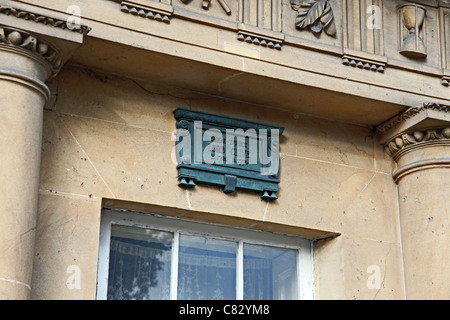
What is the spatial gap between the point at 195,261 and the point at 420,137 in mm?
2039

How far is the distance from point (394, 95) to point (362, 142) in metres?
0.52

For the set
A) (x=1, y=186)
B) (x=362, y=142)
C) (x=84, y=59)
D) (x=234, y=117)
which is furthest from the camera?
(x=362, y=142)

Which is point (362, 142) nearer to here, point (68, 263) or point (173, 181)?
point (173, 181)

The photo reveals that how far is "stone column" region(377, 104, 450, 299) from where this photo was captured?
7.24 metres

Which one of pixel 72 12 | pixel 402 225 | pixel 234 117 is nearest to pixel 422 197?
pixel 402 225

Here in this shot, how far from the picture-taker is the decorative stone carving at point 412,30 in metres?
7.70

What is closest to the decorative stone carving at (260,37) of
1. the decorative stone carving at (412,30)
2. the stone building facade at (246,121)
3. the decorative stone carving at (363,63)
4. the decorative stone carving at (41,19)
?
the stone building facade at (246,121)

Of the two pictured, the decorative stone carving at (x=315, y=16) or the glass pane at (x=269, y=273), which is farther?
the decorative stone carving at (x=315, y=16)

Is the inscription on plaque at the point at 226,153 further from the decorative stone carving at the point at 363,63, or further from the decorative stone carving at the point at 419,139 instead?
the decorative stone carving at the point at 419,139

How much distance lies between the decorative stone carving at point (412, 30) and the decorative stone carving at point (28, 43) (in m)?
2.84

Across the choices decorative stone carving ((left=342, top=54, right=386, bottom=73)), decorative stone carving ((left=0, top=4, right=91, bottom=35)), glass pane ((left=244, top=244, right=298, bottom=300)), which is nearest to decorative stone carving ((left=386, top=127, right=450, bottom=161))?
decorative stone carving ((left=342, top=54, right=386, bottom=73))

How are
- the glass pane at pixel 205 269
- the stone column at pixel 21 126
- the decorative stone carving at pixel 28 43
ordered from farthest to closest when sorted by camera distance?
the glass pane at pixel 205 269, the decorative stone carving at pixel 28 43, the stone column at pixel 21 126

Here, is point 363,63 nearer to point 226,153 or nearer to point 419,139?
point 419,139
